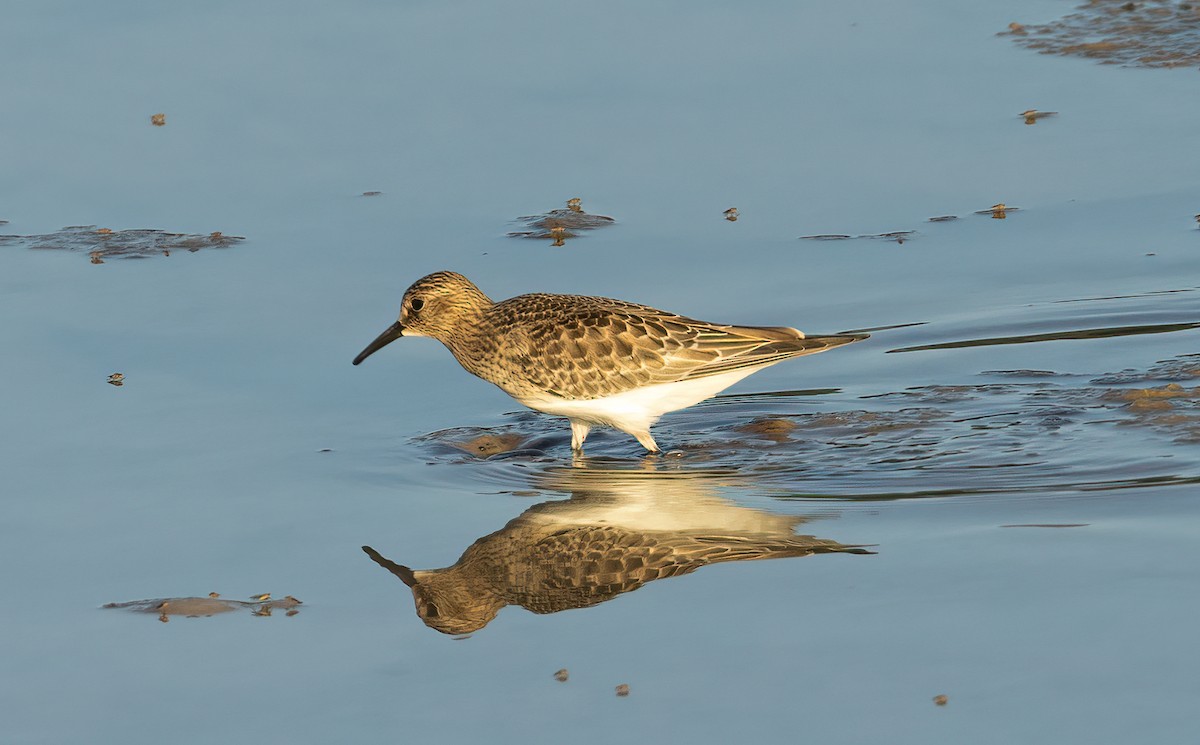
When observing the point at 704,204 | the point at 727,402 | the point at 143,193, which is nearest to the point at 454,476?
the point at 727,402

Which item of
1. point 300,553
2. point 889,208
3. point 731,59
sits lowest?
point 300,553

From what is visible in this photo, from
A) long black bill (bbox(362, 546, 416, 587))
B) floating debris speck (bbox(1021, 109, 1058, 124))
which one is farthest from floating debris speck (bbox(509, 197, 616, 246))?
long black bill (bbox(362, 546, 416, 587))

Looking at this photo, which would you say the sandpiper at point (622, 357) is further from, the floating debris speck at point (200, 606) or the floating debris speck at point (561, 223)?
the floating debris speck at point (200, 606)

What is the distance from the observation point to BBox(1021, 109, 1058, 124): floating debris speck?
1555 centimetres

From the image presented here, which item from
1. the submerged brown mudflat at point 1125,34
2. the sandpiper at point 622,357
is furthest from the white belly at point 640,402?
the submerged brown mudflat at point 1125,34

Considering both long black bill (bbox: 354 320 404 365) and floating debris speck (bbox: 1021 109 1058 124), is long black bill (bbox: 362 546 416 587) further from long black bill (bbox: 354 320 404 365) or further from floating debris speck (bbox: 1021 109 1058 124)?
floating debris speck (bbox: 1021 109 1058 124)

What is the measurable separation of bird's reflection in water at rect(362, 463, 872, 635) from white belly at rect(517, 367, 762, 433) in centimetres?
85

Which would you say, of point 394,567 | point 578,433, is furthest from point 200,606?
point 578,433

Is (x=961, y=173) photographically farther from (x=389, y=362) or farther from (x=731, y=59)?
(x=389, y=362)

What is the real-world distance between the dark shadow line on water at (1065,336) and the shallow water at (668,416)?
1.1 inches

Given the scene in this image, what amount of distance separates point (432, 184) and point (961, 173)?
4.19 metres

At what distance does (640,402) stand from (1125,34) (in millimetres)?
8776

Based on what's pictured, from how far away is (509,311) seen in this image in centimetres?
1158

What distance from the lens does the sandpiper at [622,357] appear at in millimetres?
11172
